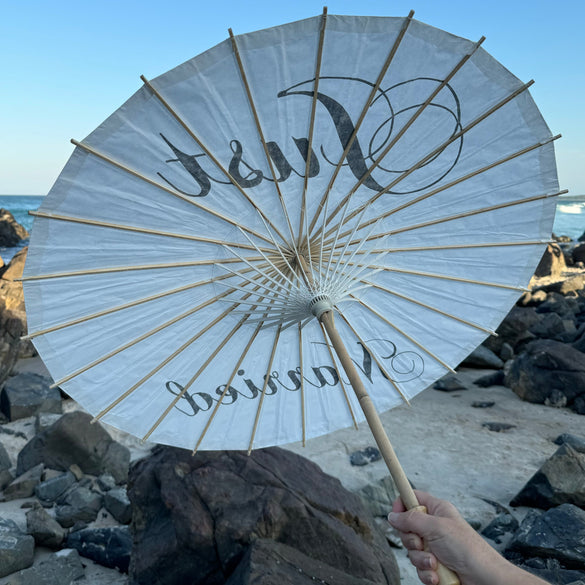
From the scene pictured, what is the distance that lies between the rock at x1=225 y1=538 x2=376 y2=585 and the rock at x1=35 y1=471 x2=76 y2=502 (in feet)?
9.35

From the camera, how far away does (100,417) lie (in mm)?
2752

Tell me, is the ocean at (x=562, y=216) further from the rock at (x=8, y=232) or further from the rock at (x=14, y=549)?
the rock at (x=14, y=549)

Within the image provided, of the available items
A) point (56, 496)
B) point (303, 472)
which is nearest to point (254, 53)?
point (303, 472)

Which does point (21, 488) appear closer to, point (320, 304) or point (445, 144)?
point (320, 304)

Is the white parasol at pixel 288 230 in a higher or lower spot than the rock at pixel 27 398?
higher

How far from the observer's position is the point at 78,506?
16.6 ft

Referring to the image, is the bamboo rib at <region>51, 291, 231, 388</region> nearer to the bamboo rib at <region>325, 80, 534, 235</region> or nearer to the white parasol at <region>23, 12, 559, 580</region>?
the white parasol at <region>23, 12, 559, 580</region>

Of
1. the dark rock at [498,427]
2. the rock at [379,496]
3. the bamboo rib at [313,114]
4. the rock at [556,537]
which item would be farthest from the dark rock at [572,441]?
the bamboo rib at [313,114]

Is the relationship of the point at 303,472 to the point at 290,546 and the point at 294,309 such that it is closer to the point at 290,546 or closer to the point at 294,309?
the point at 290,546

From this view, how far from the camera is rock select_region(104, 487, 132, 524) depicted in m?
5.04

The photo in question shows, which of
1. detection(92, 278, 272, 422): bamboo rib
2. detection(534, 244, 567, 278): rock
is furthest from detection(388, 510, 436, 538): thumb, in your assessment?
detection(534, 244, 567, 278): rock

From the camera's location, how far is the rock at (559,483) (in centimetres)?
487

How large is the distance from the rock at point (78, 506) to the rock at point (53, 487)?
90mm

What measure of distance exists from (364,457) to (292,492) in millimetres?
2712
